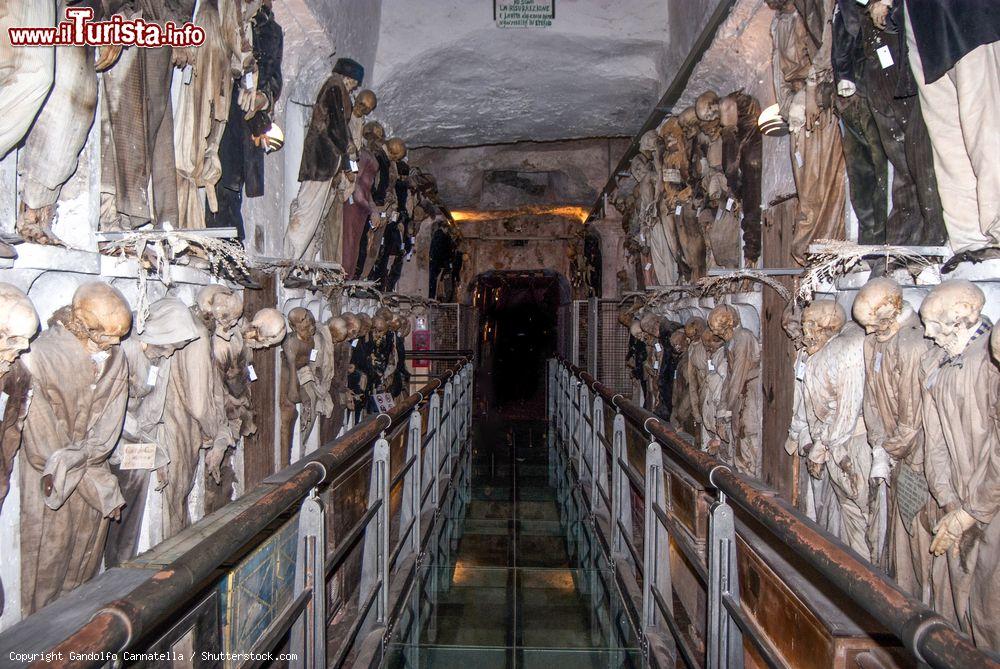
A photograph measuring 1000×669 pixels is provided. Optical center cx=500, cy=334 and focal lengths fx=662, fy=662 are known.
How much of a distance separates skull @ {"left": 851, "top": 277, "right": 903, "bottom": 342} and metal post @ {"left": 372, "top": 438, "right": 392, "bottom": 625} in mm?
2478

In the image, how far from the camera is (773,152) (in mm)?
5688

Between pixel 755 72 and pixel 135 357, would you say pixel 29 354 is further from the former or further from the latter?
pixel 755 72

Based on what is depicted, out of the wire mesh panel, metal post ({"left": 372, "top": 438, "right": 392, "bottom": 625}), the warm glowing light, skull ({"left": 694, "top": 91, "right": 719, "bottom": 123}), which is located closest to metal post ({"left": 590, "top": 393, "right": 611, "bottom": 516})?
metal post ({"left": 372, "top": 438, "right": 392, "bottom": 625})

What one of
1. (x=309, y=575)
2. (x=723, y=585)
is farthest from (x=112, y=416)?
(x=723, y=585)

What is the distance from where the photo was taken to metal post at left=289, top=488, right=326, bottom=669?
6.97 feet

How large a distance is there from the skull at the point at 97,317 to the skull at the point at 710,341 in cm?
490

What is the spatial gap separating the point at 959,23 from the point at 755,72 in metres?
3.31

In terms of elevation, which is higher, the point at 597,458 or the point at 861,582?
the point at 861,582

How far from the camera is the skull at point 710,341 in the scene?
6.22 meters

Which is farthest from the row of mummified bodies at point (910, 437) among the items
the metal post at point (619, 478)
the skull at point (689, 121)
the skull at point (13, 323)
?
the skull at point (13, 323)

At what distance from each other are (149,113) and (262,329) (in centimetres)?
160

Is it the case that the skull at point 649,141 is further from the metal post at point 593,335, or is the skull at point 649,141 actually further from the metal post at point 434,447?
the metal post at point 593,335

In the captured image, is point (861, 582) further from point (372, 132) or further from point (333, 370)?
point (372, 132)

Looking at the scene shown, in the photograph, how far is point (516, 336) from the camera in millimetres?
28734
